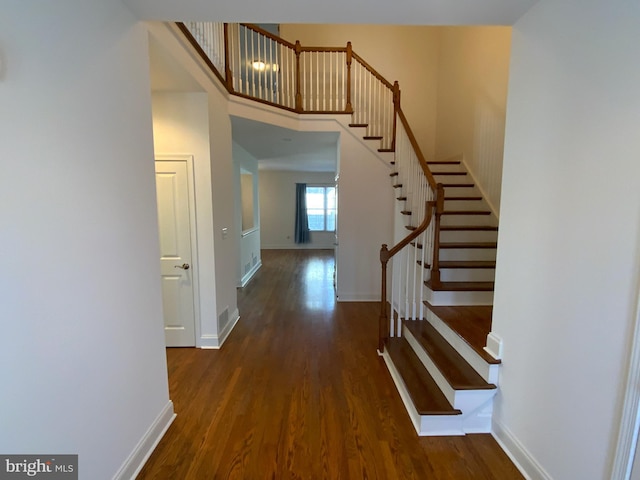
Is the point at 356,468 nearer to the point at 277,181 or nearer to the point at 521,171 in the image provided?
the point at 521,171

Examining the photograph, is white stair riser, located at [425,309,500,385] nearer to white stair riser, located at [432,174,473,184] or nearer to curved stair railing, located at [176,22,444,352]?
curved stair railing, located at [176,22,444,352]

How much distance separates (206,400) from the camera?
228cm

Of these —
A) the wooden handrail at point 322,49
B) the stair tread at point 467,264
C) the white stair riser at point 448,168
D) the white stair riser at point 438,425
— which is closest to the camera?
the white stair riser at point 438,425

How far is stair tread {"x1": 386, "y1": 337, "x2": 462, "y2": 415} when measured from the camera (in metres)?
1.93

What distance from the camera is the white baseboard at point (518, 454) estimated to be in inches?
61.7

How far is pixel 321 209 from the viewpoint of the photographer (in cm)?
997

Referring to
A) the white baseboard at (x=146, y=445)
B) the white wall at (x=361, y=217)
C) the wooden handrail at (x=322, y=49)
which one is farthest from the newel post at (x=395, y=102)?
the white baseboard at (x=146, y=445)

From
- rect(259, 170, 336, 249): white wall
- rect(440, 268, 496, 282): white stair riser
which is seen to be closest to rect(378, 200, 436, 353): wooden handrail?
rect(440, 268, 496, 282): white stair riser

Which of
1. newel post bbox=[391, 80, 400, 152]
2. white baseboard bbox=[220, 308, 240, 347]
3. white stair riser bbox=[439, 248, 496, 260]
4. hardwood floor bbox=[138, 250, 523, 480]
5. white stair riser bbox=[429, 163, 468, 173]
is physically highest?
newel post bbox=[391, 80, 400, 152]

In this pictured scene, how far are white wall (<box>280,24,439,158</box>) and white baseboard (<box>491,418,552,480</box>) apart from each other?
503cm

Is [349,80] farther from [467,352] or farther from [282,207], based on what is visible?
[282,207]

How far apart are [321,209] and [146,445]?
859 cm

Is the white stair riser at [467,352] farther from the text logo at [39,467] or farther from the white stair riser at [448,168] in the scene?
the white stair riser at [448,168]

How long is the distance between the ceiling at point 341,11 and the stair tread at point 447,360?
218cm
